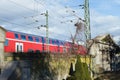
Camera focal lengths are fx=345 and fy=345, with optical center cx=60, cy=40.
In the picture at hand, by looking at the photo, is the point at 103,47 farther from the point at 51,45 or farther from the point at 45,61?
the point at 45,61

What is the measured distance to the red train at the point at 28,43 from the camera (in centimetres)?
3161

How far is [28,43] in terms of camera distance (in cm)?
3550

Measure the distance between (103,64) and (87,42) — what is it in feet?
15.0

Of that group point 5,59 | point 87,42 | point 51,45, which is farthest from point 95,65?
point 5,59

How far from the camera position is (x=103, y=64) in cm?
4209

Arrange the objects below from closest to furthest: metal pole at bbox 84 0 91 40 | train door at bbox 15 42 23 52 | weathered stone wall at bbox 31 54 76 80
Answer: weathered stone wall at bbox 31 54 76 80 < train door at bbox 15 42 23 52 < metal pole at bbox 84 0 91 40

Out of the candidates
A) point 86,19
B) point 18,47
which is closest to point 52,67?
point 18,47

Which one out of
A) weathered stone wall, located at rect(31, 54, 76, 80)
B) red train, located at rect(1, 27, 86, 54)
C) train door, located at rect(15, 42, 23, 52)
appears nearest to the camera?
weathered stone wall, located at rect(31, 54, 76, 80)

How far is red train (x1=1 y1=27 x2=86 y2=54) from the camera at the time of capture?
31.6m

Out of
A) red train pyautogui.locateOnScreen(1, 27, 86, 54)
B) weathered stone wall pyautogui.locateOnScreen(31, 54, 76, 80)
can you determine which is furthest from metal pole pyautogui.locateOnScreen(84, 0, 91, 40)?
weathered stone wall pyautogui.locateOnScreen(31, 54, 76, 80)

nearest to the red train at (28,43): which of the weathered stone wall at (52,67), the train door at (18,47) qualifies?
the train door at (18,47)

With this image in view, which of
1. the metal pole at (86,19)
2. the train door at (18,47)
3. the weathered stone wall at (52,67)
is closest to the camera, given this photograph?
the weathered stone wall at (52,67)

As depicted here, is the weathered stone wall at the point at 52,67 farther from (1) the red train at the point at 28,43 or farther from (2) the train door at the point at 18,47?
(2) the train door at the point at 18,47

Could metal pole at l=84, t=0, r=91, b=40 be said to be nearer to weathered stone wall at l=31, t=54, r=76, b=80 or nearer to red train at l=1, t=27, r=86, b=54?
red train at l=1, t=27, r=86, b=54
